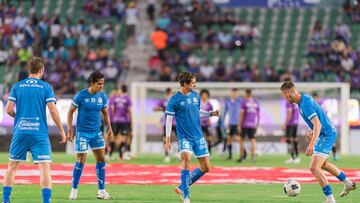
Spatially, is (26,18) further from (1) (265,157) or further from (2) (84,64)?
(1) (265,157)

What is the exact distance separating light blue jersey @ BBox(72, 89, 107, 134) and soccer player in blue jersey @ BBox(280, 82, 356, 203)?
382 centimetres

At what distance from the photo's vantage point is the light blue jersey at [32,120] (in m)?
15.0

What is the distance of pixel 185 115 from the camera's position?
57.4ft

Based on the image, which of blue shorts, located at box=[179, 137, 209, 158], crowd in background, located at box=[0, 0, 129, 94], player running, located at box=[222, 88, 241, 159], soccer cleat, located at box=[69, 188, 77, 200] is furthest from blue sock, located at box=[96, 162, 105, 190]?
crowd in background, located at box=[0, 0, 129, 94]

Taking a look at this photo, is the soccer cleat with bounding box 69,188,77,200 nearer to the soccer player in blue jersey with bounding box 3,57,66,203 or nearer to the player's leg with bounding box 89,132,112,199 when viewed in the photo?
the player's leg with bounding box 89,132,112,199

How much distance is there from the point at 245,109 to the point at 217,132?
3213 millimetres

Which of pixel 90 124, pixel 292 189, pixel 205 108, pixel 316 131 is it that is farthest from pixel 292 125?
pixel 316 131

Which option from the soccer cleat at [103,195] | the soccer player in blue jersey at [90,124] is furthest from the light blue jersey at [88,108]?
the soccer cleat at [103,195]

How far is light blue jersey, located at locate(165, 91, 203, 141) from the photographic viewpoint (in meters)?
17.4

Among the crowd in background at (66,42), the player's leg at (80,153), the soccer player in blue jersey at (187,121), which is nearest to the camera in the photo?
the soccer player in blue jersey at (187,121)

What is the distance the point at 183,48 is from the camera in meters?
42.9

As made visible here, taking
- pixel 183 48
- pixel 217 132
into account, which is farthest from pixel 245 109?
pixel 183 48

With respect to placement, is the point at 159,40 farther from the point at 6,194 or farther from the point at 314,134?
the point at 6,194

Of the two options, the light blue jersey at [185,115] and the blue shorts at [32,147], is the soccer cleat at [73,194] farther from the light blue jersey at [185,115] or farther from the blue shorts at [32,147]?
the blue shorts at [32,147]
